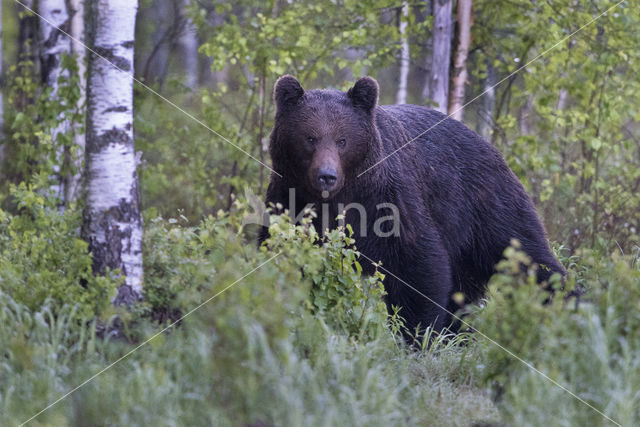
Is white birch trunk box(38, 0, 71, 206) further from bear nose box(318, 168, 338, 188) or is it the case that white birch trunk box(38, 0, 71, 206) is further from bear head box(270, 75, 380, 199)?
bear nose box(318, 168, 338, 188)

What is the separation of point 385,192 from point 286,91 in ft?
3.15

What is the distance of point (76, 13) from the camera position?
7.37 meters

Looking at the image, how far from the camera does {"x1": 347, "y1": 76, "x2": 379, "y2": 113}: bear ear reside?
15.4 ft

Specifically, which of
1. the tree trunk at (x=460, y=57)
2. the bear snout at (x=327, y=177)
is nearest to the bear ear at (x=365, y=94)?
the bear snout at (x=327, y=177)

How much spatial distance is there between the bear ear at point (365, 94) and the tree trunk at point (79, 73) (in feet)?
8.49

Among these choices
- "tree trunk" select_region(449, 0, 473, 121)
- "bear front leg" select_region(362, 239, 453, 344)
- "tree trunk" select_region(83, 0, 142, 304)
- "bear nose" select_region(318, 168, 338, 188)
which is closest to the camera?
"tree trunk" select_region(83, 0, 142, 304)

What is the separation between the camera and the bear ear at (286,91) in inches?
184

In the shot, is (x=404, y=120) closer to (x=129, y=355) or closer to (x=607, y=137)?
(x=129, y=355)

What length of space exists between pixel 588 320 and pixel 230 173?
6152mm

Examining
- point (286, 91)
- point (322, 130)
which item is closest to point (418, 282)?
point (322, 130)

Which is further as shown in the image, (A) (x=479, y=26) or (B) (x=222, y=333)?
(A) (x=479, y=26)

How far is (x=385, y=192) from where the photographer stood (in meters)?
4.73

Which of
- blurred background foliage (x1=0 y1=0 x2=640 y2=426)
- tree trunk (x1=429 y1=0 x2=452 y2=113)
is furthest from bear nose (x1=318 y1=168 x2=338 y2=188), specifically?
tree trunk (x1=429 y1=0 x2=452 y2=113)

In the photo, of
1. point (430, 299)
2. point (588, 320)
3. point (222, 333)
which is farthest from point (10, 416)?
point (430, 299)
